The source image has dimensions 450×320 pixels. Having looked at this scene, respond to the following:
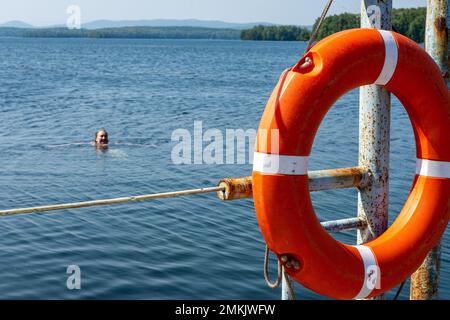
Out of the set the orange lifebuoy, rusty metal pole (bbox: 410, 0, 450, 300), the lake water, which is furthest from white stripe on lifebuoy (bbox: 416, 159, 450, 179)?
the lake water

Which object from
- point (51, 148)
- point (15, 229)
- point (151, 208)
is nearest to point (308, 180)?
point (15, 229)

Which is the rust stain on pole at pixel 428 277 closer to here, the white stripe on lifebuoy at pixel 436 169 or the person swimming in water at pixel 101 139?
the white stripe on lifebuoy at pixel 436 169

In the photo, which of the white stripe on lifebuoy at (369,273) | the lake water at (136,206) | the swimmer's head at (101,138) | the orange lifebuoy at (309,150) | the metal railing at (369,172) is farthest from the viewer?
the swimmer's head at (101,138)

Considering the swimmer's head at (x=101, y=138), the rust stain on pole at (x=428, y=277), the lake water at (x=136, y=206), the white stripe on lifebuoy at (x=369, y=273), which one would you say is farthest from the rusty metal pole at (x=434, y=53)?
the swimmer's head at (x=101, y=138)

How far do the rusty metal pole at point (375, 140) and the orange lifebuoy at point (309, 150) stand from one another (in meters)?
0.11

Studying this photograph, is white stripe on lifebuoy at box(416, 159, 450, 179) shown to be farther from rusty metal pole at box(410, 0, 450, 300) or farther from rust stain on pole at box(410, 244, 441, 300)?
rust stain on pole at box(410, 244, 441, 300)

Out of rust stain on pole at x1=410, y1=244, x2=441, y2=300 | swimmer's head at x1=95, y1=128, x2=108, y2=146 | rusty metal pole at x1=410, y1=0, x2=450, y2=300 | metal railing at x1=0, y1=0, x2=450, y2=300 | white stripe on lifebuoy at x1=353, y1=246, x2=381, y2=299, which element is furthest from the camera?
swimmer's head at x1=95, y1=128, x2=108, y2=146

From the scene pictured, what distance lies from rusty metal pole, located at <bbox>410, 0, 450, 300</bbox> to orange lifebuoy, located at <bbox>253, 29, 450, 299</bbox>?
671mm

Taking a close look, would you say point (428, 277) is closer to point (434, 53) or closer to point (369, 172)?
point (369, 172)

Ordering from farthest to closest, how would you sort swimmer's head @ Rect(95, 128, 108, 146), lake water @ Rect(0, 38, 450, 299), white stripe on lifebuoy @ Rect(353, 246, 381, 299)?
swimmer's head @ Rect(95, 128, 108, 146) → lake water @ Rect(0, 38, 450, 299) → white stripe on lifebuoy @ Rect(353, 246, 381, 299)

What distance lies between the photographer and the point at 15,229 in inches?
399

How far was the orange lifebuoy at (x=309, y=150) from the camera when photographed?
10.7 feet

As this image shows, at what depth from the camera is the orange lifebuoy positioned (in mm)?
3252

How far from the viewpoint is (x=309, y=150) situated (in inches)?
130
